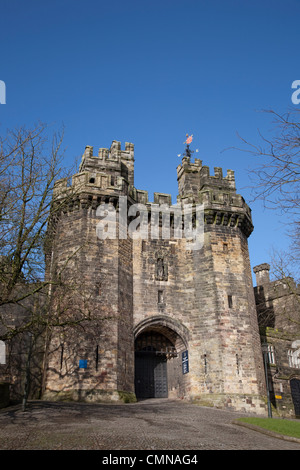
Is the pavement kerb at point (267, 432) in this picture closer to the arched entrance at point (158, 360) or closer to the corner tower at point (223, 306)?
the corner tower at point (223, 306)

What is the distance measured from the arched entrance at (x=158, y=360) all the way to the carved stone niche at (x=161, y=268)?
2166mm

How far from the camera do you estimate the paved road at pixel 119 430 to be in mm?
10055

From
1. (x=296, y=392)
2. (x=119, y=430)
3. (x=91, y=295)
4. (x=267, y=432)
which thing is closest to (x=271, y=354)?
(x=296, y=392)

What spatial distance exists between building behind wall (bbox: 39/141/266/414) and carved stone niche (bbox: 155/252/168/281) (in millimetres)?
53

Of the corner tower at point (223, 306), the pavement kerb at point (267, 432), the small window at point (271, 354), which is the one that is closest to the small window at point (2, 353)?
the corner tower at point (223, 306)

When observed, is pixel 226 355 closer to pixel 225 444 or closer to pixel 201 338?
pixel 201 338

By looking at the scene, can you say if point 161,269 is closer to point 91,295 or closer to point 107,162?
point 91,295

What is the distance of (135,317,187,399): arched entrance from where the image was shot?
2275cm

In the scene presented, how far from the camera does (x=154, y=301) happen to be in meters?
22.9

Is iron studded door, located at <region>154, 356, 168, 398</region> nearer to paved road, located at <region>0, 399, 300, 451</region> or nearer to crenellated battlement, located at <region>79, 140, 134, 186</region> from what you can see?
paved road, located at <region>0, 399, 300, 451</region>

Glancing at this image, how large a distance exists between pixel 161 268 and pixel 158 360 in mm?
4728

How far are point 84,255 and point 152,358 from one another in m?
6.71

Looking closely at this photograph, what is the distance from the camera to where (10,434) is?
35.7ft
